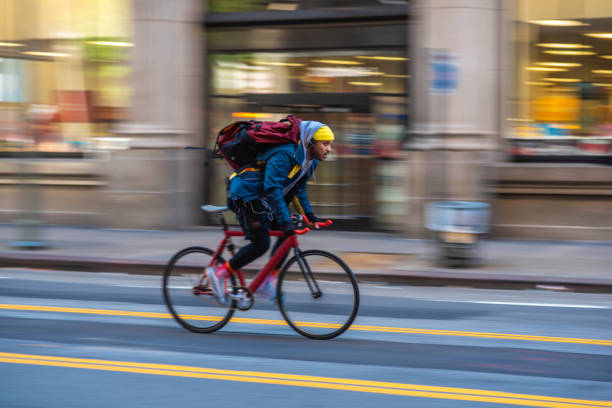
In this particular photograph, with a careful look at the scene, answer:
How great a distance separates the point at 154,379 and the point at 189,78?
339 inches

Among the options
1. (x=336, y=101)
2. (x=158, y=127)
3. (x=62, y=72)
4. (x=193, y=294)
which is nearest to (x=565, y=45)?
(x=336, y=101)

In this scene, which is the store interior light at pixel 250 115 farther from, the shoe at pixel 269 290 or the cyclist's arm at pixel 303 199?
the shoe at pixel 269 290

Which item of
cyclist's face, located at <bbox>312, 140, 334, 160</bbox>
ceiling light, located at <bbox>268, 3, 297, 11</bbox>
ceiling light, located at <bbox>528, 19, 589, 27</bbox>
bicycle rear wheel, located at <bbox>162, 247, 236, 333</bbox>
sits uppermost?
ceiling light, located at <bbox>268, 3, 297, 11</bbox>

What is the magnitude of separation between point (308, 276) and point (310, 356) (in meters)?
0.62

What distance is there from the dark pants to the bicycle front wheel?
190 millimetres

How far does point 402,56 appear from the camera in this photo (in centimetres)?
1159

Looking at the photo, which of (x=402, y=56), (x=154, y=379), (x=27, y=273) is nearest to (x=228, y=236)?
(x=154, y=379)

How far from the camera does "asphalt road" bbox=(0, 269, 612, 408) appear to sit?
13.5 ft

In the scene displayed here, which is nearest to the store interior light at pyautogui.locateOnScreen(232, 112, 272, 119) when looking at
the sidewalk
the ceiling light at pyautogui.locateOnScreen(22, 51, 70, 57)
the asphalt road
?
the sidewalk

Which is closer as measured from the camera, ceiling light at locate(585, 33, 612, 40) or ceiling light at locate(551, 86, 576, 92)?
ceiling light at locate(585, 33, 612, 40)

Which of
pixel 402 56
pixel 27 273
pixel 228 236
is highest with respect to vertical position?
pixel 402 56

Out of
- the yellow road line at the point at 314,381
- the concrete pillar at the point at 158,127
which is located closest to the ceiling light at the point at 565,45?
the concrete pillar at the point at 158,127

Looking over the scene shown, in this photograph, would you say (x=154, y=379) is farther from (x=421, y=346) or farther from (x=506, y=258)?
(x=506, y=258)

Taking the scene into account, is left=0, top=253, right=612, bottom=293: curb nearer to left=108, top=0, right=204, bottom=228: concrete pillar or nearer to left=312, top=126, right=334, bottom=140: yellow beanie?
left=108, top=0, right=204, bottom=228: concrete pillar
